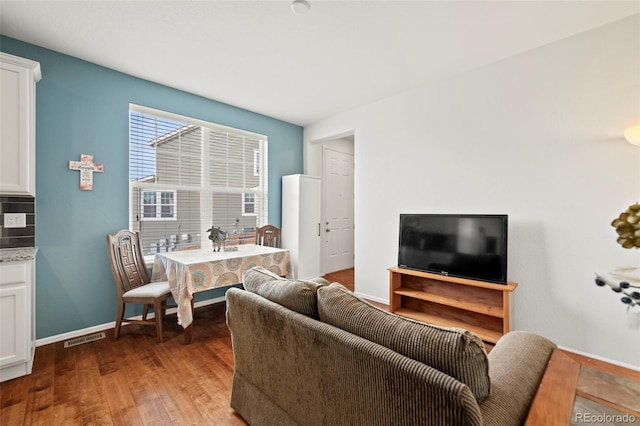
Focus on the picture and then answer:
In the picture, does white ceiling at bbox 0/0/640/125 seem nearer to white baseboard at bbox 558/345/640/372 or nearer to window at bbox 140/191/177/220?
window at bbox 140/191/177/220

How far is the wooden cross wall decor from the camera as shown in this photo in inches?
110

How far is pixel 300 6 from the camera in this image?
6.87 feet

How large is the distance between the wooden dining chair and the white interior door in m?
3.00

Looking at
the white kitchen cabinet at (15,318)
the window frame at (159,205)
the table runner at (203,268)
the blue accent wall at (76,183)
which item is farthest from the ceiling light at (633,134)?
the white kitchen cabinet at (15,318)

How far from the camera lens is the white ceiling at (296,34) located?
6.96 feet

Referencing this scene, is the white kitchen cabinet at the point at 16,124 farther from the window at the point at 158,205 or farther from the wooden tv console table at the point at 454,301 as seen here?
the wooden tv console table at the point at 454,301

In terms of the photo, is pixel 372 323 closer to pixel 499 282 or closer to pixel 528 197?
pixel 499 282

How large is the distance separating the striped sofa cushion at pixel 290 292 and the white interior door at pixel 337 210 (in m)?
3.66

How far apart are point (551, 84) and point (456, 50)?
914 mm

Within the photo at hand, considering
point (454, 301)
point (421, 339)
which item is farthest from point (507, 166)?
point (421, 339)

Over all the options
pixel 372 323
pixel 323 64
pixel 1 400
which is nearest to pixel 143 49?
pixel 323 64

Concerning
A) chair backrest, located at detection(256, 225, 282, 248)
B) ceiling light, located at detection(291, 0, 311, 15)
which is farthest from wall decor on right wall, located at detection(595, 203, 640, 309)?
chair backrest, located at detection(256, 225, 282, 248)

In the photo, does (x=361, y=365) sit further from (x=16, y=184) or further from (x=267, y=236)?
(x=267, y=236)

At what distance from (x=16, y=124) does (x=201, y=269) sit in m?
1.80
